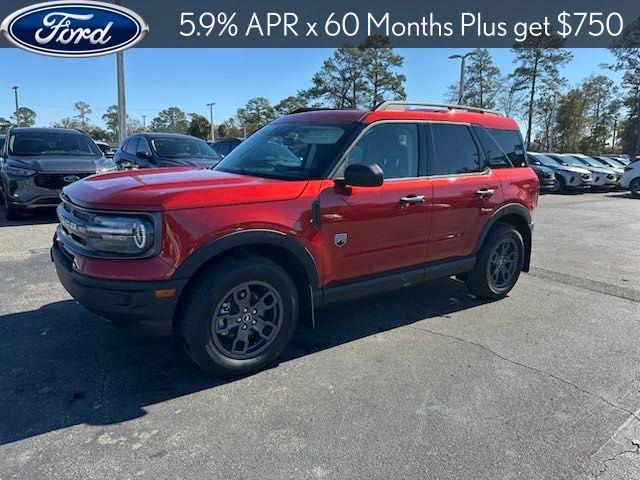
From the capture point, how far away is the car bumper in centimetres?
278

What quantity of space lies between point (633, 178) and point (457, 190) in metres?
17.8

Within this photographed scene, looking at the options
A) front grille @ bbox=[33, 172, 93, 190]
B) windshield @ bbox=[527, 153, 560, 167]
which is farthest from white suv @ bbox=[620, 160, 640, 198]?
front grille @ bbox=[33, 172, 93, 190]

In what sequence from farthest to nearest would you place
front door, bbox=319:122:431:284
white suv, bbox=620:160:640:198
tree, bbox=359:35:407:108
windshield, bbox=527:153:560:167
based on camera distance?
1. tree, bbox=359:35:407:108
2. windshield, bbox=527:153:560:167
3. white suv, bbox=620:160:640:198
4. front door, bbox=319:122:431:284

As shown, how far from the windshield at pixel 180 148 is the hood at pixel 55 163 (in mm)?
1322

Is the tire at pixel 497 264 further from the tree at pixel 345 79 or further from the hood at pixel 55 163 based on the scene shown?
the tree at pixel 345 79

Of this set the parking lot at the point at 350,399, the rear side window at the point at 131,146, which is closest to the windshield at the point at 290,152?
the parking lot at the point at 350,399

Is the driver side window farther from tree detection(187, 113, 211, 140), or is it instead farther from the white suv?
tree detection(187, 113, 211, 140)

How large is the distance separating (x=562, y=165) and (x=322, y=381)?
18.8 m

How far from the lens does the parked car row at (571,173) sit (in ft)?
59.5

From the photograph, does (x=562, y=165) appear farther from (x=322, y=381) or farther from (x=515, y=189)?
(x=322, y=381)

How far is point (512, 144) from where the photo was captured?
512 cm

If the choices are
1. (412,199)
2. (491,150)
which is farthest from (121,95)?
(412,199)

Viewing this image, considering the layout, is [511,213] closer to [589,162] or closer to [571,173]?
[571,173]

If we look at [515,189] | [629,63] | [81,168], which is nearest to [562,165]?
[515,189]
